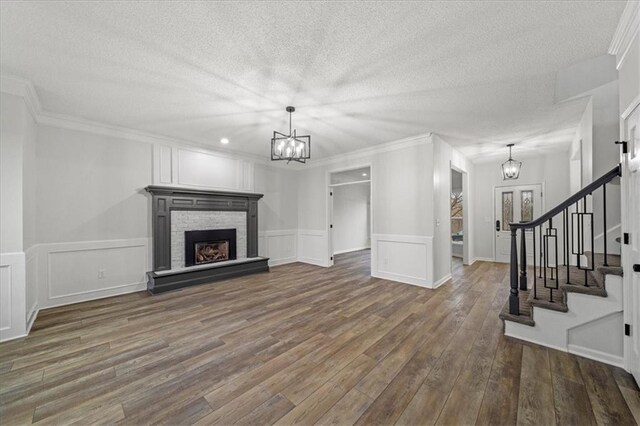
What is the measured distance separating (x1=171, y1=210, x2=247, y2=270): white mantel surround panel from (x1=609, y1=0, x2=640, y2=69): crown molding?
575cm

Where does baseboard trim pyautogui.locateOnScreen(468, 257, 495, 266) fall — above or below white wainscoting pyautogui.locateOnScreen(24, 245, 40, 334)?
below

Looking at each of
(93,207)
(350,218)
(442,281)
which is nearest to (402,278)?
(442,281)

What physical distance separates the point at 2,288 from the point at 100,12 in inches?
117

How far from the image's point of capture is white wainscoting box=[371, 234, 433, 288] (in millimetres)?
4477

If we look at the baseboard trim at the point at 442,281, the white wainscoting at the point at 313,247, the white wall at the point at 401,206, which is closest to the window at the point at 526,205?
the baseboard trim at the point at 442,281

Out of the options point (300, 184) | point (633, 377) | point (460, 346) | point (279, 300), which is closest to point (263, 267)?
point (279, 300)

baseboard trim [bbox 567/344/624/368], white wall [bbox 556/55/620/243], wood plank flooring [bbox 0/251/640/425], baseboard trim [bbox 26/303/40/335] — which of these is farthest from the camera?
baseboard trim [bbox 26/303/40/335]

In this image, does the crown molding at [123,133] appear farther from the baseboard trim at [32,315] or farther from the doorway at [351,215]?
the baseboard trim at [32,315]

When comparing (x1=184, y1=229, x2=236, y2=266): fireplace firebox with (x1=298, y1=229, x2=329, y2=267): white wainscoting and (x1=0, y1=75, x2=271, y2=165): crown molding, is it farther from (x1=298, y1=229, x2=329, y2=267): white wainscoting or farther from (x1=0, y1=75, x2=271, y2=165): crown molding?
(x1=298, y1=229, x2=329, y2=267): white wainscoting

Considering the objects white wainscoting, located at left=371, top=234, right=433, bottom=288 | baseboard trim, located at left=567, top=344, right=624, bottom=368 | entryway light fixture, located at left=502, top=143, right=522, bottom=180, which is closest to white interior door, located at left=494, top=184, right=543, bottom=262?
entryway light fixture, located at left=502, top=143, right=522, bottom=180

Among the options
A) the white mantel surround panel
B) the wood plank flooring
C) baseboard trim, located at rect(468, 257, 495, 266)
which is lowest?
the wood plank flooring

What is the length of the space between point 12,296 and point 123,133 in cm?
273

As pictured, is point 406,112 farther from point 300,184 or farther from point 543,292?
point 300,184

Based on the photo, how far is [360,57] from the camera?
2.29 meters
